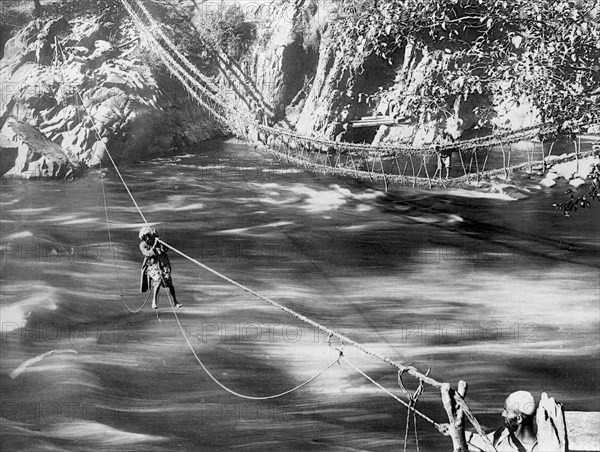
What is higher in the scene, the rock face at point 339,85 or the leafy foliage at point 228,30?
the leafy foliage at point 228,30

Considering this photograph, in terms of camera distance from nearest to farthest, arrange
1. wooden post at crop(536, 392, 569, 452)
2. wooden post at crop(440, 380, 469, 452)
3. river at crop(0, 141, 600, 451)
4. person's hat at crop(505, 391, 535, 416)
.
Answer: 1. wooden post at crop(440, 380, 469, 452)
2. wooden post at crop(536, 392, 569, 452)
3. person's hat at crop(505, 391, 535, 416)
4. river at crop(0, 141, 600, 451)

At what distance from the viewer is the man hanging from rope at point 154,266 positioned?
4.06 metres

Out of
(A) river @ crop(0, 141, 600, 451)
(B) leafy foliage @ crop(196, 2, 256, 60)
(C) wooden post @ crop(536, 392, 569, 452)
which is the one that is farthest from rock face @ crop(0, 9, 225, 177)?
(C) wooden post @ crop(536, 392, 569, 452)

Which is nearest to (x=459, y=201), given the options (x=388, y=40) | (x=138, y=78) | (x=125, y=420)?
(x=388, y=40)

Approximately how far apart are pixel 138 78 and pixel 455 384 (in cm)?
273

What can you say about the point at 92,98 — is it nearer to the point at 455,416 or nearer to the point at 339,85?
the point at 339,85

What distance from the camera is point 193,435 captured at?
402cm

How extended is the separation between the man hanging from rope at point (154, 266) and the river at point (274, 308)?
65 mm

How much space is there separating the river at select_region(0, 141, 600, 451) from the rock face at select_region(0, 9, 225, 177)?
160 mm

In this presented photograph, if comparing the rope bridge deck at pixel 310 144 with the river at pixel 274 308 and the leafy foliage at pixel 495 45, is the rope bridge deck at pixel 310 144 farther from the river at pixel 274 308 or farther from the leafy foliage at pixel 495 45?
the leafy foliage at pixel 495 45

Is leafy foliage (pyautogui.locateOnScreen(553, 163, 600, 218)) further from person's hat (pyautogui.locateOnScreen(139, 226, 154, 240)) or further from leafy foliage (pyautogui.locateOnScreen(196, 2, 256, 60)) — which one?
person's hat (pyautogui.locateOnScreen(139, 226, 154, 240))

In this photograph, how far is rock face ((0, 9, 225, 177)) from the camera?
165 inches

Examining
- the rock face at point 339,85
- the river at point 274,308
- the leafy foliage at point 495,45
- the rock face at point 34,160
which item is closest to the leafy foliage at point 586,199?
the river at point 274,308

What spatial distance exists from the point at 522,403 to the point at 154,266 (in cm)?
232
